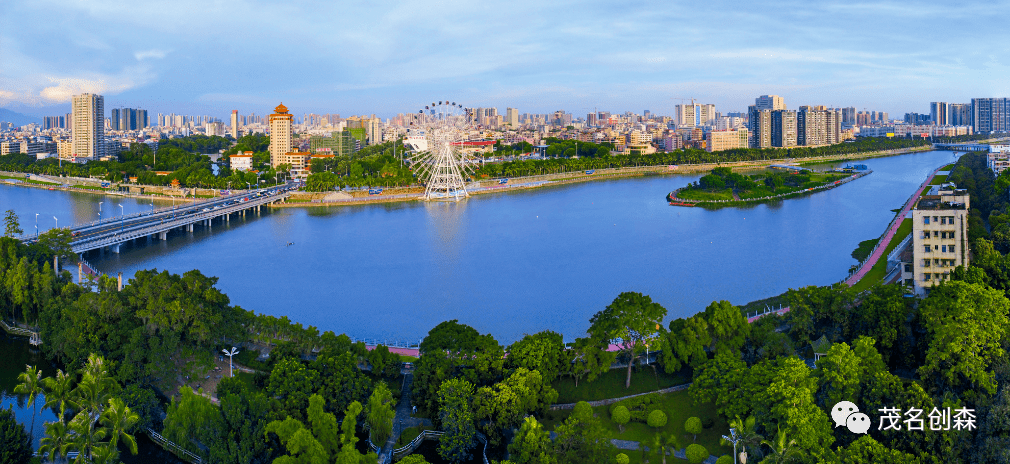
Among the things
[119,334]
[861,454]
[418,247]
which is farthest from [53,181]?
[861,454]

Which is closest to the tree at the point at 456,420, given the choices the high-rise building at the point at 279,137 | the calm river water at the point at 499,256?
the calm river water at the point at 499,256

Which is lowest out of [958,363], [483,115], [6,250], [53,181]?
[958,363]

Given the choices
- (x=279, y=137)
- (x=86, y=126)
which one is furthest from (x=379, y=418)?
(x=86, y=126)

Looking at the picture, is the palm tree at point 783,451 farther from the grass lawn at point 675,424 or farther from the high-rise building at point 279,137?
the high-rise building at point 279,137

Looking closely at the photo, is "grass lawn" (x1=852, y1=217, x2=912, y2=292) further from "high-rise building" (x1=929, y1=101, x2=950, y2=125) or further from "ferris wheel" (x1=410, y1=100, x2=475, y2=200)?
"high-rise building" (x1=929, y1=101, x2=950, y2=125)

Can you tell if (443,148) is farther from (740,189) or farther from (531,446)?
(531,446)

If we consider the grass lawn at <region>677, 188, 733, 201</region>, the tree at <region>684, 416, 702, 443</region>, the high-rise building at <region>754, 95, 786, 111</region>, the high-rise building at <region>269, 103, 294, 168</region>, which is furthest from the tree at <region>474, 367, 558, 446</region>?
the high-rise building at <region>754, 95, 786, 111</region>

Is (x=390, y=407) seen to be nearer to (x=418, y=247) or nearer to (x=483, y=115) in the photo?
(x=418, y=247)

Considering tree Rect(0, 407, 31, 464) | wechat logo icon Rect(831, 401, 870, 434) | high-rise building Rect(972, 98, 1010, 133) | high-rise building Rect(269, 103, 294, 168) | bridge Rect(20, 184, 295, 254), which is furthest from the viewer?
high-rise building Rect(972, 98, 1010, 133)
